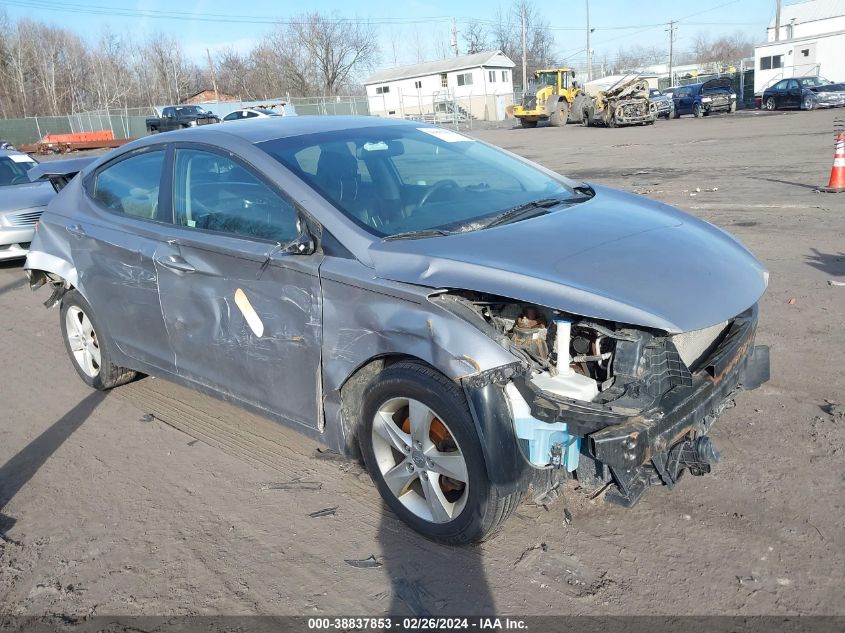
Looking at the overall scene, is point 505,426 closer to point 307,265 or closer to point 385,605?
point 385,605

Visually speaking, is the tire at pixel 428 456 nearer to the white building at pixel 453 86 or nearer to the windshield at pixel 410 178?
the windshield at pixel 410 178

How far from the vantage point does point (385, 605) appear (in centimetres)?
283

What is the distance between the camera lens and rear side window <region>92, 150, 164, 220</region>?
14.1ft

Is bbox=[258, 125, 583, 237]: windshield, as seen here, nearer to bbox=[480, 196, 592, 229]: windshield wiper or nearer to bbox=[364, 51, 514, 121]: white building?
bbox=[480, 196, 592, 229]: windshield wiper

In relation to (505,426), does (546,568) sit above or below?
below

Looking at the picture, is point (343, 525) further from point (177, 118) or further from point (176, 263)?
point (177, 118)

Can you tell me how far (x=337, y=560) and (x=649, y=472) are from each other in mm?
1377

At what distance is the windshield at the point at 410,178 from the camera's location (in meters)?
3.45

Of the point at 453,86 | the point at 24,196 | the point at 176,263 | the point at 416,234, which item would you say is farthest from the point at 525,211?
the point at 453,86

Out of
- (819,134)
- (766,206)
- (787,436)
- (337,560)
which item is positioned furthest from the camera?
(819,134)

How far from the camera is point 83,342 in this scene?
17.2 ft

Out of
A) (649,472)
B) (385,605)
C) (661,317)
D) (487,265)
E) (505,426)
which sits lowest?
(385,605)

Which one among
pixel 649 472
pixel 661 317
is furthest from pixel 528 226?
pixel 649 472

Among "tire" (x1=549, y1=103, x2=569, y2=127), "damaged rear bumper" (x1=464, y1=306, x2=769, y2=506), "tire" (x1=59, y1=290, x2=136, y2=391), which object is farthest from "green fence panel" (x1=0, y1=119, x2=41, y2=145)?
"damaged rear bumper" (x1=464, y1=306, x2=769, y2=506)
